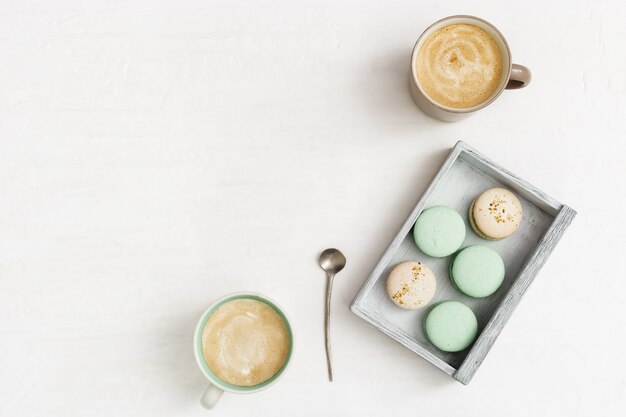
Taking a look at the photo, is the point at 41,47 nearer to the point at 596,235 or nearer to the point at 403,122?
the point at 403,122

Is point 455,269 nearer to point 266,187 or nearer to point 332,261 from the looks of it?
point 332,261

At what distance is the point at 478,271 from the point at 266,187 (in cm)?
38

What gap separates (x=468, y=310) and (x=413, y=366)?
0.47 feet

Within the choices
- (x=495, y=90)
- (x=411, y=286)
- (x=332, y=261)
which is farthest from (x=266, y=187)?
(x=495, y=90)

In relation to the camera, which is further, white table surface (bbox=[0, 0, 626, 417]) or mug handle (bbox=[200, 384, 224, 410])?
Answer: white table surface (bbox=[0, 0, 626, 417])

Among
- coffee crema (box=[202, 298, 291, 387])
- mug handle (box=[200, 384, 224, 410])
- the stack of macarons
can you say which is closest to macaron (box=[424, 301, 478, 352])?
the stack of macarons

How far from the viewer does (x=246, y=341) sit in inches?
37.5

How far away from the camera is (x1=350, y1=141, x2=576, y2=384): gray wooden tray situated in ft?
3.06

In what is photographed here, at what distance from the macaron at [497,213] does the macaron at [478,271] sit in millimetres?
33

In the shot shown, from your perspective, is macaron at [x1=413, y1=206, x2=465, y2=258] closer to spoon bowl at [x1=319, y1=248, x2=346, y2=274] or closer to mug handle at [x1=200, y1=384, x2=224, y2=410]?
spoon bowl at [x1=319, y1=248, x2=346, y2=274]

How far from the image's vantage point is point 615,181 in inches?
41.0

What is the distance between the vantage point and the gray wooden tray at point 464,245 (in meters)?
0.93

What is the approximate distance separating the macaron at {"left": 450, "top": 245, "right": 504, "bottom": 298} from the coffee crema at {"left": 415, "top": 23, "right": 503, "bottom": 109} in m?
0.24

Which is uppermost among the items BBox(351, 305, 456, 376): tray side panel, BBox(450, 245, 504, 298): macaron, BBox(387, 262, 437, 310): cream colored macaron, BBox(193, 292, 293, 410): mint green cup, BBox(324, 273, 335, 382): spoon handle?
BBox(450, 245, 504, 298): macaron
